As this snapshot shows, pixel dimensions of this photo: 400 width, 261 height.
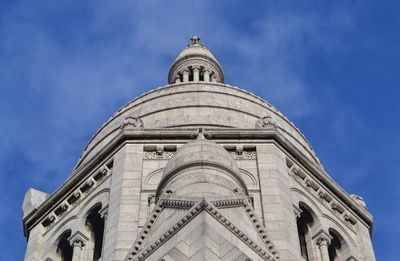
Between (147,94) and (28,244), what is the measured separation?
7.88m

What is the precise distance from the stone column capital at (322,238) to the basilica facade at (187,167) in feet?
0.10

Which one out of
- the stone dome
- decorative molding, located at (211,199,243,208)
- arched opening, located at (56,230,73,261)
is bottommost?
decorative molding, located at (211,199,243,208)

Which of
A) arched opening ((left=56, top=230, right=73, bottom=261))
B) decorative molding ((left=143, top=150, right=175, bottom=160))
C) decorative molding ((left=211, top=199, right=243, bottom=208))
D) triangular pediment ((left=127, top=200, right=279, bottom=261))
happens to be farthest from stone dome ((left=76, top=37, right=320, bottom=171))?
triangular pediment ((left=127, top=200, right=279, bottom=261))

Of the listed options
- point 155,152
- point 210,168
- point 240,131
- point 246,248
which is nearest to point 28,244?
point 155,152

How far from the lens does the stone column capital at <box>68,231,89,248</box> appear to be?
→ 36.2 meters

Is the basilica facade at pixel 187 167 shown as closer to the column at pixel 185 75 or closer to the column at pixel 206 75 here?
the column at pixel 206 75

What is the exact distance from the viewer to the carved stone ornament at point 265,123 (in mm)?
38031

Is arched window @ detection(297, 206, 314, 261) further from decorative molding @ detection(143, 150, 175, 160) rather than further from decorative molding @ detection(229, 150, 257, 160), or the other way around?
decorative molding @ detection(143, 150, 175, 160)

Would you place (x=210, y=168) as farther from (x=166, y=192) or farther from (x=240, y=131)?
(x=240, y=131)

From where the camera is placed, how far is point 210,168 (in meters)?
27.4

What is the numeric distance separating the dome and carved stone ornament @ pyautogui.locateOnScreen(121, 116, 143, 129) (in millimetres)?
7982

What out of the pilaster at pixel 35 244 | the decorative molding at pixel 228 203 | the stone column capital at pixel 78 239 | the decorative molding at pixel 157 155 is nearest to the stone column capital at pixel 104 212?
the stone column capital at pixel 78 239

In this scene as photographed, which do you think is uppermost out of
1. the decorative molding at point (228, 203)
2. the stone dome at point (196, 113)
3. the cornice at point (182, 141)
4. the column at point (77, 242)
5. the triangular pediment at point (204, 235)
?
the stone dome at point (196, 113)

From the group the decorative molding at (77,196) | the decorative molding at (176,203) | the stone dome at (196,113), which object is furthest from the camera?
the stone dome at (196,113)
